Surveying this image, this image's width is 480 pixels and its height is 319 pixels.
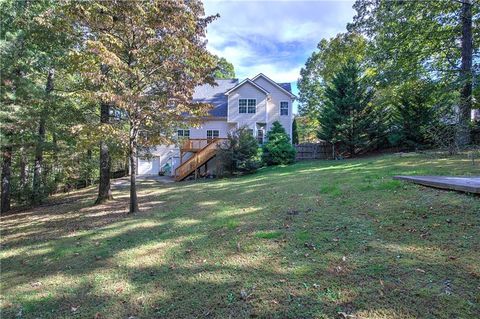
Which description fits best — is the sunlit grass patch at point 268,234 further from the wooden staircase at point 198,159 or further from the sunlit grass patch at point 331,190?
the wooden staircase at point 198,159

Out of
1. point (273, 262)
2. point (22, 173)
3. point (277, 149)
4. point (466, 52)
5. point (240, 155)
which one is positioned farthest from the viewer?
point (277, 149)

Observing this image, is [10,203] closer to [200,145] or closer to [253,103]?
[200,145]

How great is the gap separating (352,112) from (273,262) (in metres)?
16.1

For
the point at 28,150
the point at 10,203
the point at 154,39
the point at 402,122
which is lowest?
the point at 10,203

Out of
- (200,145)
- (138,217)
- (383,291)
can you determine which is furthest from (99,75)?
(200,145)

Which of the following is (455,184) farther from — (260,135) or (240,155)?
(260,135)

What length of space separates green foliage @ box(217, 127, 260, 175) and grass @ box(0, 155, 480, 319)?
8.96 meters

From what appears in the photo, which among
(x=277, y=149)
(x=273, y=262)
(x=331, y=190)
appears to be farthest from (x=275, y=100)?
(x=273, y=262)

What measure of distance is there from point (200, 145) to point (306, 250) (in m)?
16.0

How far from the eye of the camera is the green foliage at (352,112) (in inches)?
689

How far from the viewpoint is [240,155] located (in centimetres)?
1596

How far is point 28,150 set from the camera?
11750mm

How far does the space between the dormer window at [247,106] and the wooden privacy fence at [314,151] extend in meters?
4.63

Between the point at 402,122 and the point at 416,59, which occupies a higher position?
the point at 416,59
